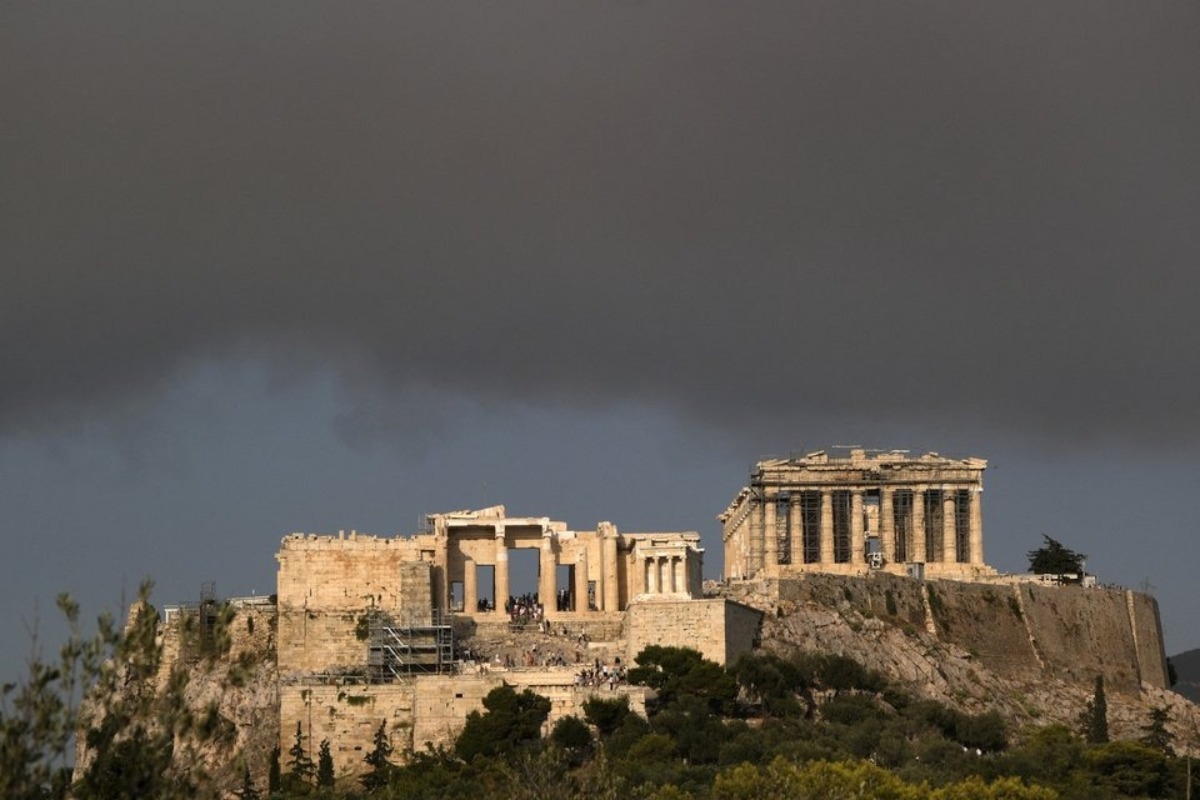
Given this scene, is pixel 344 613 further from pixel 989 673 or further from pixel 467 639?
pixel 989 673

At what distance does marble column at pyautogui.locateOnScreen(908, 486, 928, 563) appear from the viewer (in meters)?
90.4

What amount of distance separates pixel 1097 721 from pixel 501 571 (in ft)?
61.3

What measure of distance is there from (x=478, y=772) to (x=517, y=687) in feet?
17.4

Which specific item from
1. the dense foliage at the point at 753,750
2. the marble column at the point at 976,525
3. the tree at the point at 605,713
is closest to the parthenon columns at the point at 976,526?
the marble column at the point at 976,525

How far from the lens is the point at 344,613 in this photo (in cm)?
7262

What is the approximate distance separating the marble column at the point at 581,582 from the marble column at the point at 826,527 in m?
15.6

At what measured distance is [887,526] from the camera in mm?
91500

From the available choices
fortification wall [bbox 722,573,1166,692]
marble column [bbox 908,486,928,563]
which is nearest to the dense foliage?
fortification wall [bbox 722,573,1166,692]

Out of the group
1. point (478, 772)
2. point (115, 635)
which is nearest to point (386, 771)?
point (478, 772)

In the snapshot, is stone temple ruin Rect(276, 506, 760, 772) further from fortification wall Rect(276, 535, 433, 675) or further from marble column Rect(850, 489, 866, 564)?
marble column Rect(850, 489, 866, 564)

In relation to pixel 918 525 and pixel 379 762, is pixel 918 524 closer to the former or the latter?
pixel 918 525

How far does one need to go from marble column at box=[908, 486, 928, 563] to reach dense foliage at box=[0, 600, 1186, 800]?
15.4 meters

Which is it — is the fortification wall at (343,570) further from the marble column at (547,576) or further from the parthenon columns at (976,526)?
the parthenon columns at (976,526)

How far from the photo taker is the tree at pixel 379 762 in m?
Result: 63.6
